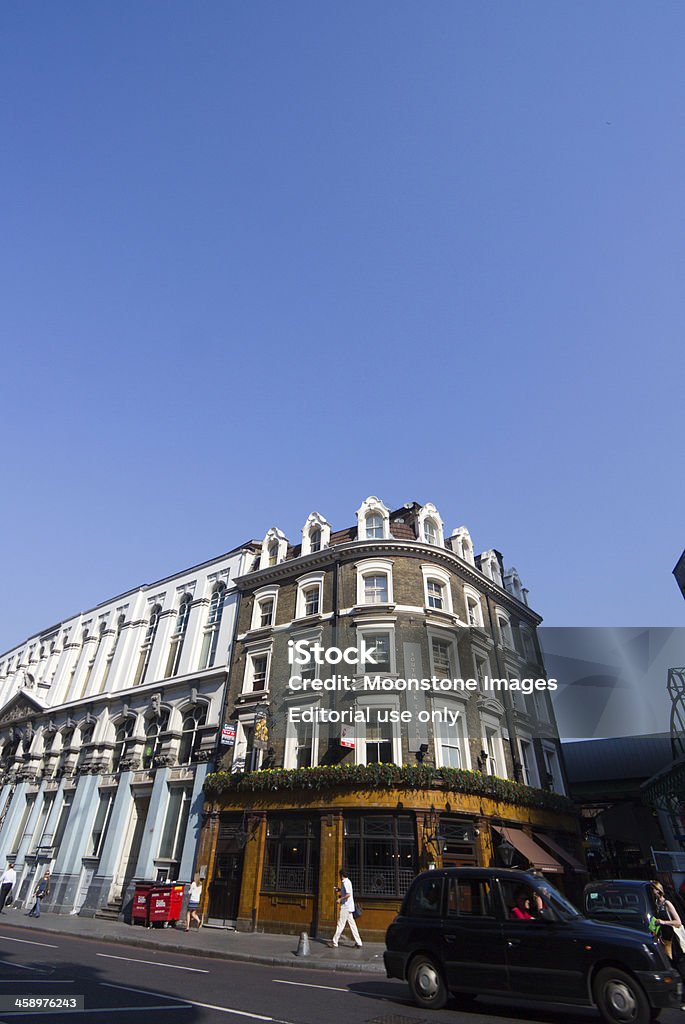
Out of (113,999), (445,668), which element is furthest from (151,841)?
(113,999)

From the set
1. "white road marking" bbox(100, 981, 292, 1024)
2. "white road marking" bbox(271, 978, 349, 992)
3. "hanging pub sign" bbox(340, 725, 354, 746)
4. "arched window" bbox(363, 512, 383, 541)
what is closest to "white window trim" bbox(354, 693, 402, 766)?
"hanging pub sign" bbox(340, 725, 354, 746)

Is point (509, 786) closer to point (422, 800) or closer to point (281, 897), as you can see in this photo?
point (422, 800)

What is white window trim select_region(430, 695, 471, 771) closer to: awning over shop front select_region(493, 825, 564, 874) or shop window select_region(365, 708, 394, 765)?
shop window select_region(365, 708, 394, 765)

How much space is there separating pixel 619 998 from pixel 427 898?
3.00 meters

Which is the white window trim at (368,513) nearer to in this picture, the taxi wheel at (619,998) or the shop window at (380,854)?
the shop window at (380,854)

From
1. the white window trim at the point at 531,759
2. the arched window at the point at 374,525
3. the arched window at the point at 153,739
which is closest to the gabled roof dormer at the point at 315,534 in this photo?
the arched window at the point at 374,525

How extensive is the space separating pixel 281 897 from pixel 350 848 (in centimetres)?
340

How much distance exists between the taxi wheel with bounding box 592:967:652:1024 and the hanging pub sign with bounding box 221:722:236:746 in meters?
19.7

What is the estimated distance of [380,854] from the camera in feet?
63.8

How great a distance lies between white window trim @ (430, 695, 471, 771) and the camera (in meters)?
21.8

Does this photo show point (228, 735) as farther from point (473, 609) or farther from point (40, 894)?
point (473, 609)

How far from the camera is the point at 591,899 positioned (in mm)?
13195

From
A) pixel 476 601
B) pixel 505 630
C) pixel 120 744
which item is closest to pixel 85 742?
pixel 120 744

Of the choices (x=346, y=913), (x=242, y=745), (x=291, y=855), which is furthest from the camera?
(x=242, y=745)
